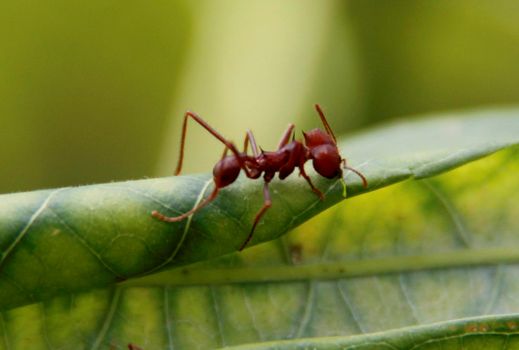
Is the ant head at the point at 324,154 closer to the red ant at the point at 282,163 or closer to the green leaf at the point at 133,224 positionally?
the red ant at the point at 282,163

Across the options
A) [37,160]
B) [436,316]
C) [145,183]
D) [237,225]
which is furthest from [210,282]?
[37,160]

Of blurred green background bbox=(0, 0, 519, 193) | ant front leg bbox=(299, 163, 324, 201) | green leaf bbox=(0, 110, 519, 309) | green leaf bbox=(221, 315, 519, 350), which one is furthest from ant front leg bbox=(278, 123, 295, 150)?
blurred green background bbox=(0, 0, 519, 193)

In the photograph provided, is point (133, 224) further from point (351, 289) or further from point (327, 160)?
point (327, 160)

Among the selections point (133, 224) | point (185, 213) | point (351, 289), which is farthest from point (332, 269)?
point (133, 224)

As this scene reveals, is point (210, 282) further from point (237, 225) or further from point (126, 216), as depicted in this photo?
point (126, 216)

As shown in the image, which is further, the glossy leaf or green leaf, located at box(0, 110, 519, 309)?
the glossy leaf

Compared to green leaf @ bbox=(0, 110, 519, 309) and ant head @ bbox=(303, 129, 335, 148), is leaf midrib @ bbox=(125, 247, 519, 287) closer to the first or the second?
green leaf @ bbox=(0, 110, 519, 309)
